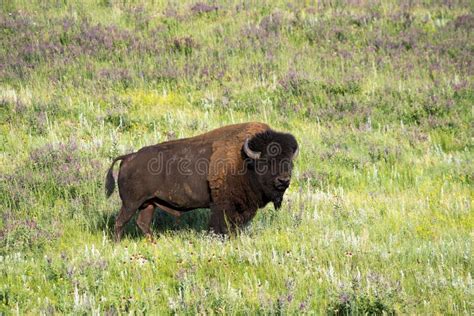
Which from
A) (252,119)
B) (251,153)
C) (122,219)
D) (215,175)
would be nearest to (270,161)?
(251,153)

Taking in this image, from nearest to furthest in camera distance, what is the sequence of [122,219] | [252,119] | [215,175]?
[215,175] < [122,219] < [252,119]

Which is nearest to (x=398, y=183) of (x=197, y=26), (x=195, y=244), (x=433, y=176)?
(x=433, y=176)

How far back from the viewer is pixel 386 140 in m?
13.6

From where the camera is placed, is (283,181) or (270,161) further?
(270,161)

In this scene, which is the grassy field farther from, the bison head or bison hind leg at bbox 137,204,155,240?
the bison head

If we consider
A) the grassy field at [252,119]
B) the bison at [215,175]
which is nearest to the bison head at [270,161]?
the bison at [215,175]

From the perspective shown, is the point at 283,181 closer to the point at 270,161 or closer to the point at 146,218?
the point at 270,161

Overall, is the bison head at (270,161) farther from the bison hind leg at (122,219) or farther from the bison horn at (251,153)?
the bison hind leg at (122,219)

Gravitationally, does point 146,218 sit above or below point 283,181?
below

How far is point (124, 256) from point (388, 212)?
11.6 ft

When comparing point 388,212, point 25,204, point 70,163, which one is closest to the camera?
point 388,212

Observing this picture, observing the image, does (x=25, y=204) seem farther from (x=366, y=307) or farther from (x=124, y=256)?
(x=366, y=307)

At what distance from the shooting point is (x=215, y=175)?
8.92 metres

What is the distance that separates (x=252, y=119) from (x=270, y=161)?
20.8ft
